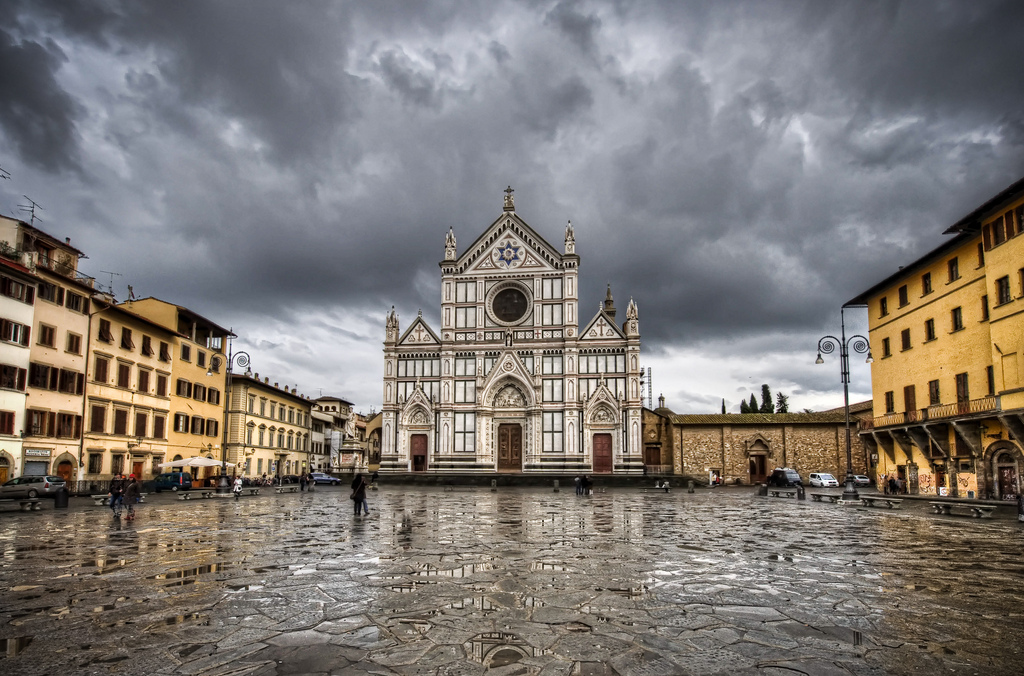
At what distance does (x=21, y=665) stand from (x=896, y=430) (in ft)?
132

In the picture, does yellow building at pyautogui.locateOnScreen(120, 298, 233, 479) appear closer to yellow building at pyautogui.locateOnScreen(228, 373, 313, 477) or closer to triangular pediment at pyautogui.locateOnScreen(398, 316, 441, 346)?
yellow building at pyautogui.locateOnScreen(228, 373, 313, 477)

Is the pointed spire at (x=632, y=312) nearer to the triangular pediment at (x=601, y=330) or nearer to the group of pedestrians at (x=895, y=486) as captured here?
the triangular pediment at (x=601, y=330)

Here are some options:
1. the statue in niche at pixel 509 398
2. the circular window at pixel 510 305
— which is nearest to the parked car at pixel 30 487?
the statue in niche at pixel 509 398

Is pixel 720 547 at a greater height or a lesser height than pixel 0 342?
lesser

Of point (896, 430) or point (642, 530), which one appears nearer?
point (642, 530)

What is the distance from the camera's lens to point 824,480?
51.5 m

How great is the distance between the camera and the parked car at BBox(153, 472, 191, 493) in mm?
40656

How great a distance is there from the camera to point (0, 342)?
32.3 m

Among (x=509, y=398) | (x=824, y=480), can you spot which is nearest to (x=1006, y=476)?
(x=824, y=480)

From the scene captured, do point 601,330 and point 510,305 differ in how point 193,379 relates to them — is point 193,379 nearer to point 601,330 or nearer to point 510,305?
point 510,305

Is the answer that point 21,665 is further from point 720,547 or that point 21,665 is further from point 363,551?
point 720,547

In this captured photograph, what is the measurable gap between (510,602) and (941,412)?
32059 mm

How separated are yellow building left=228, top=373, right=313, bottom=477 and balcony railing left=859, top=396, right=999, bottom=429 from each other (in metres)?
44.8

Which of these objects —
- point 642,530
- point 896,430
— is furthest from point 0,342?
point 896,430
